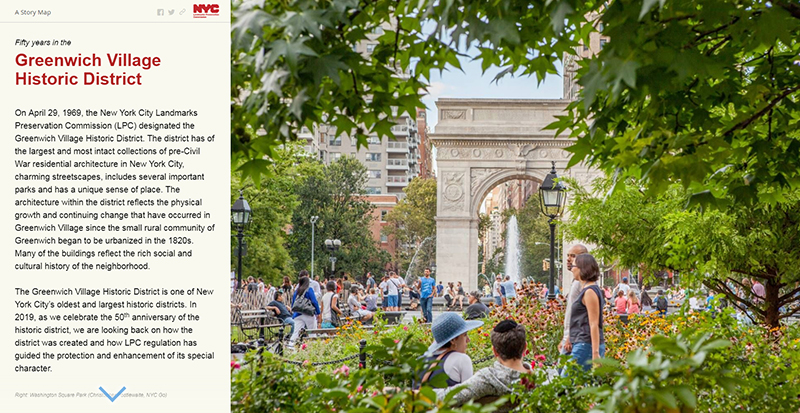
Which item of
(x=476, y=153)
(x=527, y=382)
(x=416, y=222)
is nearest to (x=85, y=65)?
(x=527, y=382)

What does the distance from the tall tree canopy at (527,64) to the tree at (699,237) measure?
438 centimetres

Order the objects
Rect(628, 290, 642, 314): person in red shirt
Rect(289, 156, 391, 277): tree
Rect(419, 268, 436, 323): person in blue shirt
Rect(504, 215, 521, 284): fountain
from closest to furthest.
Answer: Rect(628, 290, 642, 314): person in red shirt, Rect(419, 268, 436, 323): person in blue shirt, Rect(289, 156, 391, 277): tree, Rect(504, 215, 521, 284): fountain

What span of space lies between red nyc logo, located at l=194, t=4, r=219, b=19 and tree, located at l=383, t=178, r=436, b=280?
7620 cm

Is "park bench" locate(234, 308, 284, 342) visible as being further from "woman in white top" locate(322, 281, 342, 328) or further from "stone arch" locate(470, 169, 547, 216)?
"stone arch" locate(470, 169, 547, 216)

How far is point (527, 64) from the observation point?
13.8ft

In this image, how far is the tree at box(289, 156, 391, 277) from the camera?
6450cm

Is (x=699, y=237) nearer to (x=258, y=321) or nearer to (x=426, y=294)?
(x=258, y=321)

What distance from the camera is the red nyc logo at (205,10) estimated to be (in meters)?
3.19

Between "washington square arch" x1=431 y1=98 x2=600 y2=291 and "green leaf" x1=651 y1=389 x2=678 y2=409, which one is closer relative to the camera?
"green leaf" x1=651 y1=389 x2=678 y2=409

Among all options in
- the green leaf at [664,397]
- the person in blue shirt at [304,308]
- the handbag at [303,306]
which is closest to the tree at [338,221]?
the person in blue shirt at [304,308]

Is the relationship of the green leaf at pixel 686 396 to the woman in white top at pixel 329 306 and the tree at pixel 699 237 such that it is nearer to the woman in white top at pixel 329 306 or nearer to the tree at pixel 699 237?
the tree at pixel 699 237

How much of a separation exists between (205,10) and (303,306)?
36.0 ft

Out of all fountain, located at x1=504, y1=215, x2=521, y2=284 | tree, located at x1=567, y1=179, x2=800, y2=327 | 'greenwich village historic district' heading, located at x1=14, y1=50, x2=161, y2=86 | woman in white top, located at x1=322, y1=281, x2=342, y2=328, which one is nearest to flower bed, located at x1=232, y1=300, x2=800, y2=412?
'greenwich village historic district' heading, located at x1=14, y1=50, x2=161, y2=86

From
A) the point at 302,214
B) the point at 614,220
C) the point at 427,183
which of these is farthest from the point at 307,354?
the point at 427,183
